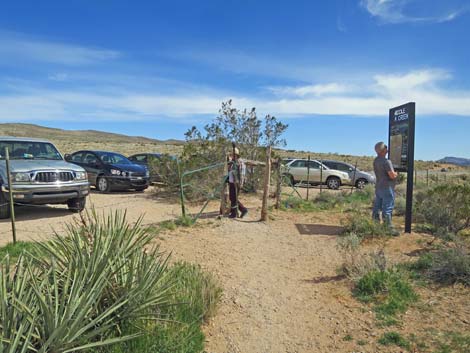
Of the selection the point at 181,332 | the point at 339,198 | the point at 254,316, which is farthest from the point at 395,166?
the point at 181,332

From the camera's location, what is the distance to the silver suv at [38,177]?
25.1 feet

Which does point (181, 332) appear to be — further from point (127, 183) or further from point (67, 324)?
point (127, 183)

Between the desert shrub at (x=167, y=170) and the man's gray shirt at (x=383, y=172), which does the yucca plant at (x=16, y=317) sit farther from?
the desert shrub at (x=167, y=170)

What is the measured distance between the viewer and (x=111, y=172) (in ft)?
43.1

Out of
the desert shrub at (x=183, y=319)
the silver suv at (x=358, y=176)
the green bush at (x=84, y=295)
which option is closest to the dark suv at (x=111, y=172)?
the desert shrub at (x=183, y=319)

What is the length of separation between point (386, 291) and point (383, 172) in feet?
10.6

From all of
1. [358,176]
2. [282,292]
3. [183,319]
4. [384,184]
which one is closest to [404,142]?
[384,184]

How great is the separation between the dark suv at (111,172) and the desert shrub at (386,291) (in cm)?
1011

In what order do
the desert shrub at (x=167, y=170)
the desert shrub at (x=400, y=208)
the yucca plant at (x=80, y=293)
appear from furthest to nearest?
the desert shrub at (x=167, y=170)
the desert shrub at (x=400, y=208)
the yucca plant at (x=80, y=293)

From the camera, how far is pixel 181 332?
3.25 m

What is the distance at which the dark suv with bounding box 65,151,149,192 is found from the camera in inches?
517

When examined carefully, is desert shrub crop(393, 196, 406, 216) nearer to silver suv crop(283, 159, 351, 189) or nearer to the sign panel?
the sign panel

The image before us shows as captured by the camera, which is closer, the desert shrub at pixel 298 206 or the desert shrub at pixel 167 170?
the desert shrub at pixel 298 206

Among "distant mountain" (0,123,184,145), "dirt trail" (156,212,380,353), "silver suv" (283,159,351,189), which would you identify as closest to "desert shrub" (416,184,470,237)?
"dirt trail" (156,212,380,353)
